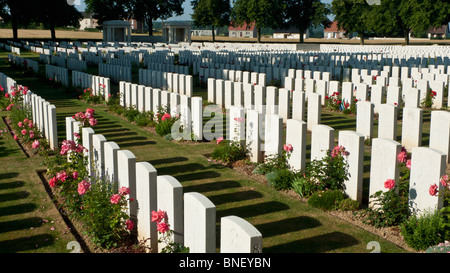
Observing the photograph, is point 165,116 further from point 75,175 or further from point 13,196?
point 75,175

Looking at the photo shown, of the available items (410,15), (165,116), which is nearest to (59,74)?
(165,116)

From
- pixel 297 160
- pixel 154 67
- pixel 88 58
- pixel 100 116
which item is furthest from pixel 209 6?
pixel 297 160

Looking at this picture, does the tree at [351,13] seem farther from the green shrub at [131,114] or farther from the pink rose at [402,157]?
the pink rose at [402,157]

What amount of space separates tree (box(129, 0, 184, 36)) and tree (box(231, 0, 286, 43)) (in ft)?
34.5

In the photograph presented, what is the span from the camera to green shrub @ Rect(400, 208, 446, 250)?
171 inches

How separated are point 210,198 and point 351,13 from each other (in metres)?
65.9

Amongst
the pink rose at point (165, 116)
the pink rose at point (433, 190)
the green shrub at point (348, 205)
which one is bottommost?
the green shrub at point (348, 205)

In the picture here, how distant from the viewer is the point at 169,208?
3.93m

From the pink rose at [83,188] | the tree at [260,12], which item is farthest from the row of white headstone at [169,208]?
the tree at [260,12]

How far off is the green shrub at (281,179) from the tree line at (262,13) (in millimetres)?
49349

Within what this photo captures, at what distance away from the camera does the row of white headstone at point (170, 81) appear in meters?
14.4

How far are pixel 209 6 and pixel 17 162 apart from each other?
69.5 m

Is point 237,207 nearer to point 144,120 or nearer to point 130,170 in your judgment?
point 130,170

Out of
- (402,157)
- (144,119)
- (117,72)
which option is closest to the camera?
(402,157)
